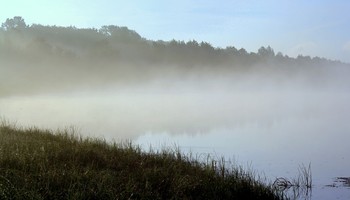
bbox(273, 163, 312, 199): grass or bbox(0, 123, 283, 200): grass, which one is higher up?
bbox(0, 123, 283, 200): grass

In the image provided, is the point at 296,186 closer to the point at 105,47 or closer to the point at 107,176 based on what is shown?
the point at 107,176

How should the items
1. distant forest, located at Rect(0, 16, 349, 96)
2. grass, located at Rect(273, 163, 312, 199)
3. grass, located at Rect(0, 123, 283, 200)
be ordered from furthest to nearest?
distant forest, located at Rect(0, 16, 349, 96) → grass, located at Rect(273, 163, 312, 199) → grass, located at Rect(0, 123, 283, 200)

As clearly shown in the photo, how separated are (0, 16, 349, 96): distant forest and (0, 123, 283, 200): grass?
6696 centimetres

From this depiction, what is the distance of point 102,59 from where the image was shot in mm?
111750

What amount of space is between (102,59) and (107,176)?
10468cm

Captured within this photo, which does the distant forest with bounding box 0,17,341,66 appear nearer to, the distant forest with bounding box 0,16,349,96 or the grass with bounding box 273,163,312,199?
the distant forest with bounding box 0,16,349,96

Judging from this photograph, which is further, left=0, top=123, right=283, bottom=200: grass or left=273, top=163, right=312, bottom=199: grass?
→ left=273, top=163, right=312, bottom=199: grass

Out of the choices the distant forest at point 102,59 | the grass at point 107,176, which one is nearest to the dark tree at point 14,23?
the distant forest at point 102,59

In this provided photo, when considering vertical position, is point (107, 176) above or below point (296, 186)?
above

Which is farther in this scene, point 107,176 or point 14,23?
point 14,23

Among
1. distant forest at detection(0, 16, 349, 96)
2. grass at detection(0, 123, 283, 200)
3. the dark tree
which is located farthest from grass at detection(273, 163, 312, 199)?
the dark tree

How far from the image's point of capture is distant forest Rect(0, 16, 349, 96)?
83.8 meters

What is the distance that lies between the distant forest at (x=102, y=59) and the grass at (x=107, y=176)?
67.0m

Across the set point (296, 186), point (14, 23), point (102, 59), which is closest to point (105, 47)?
point (102, 59)
